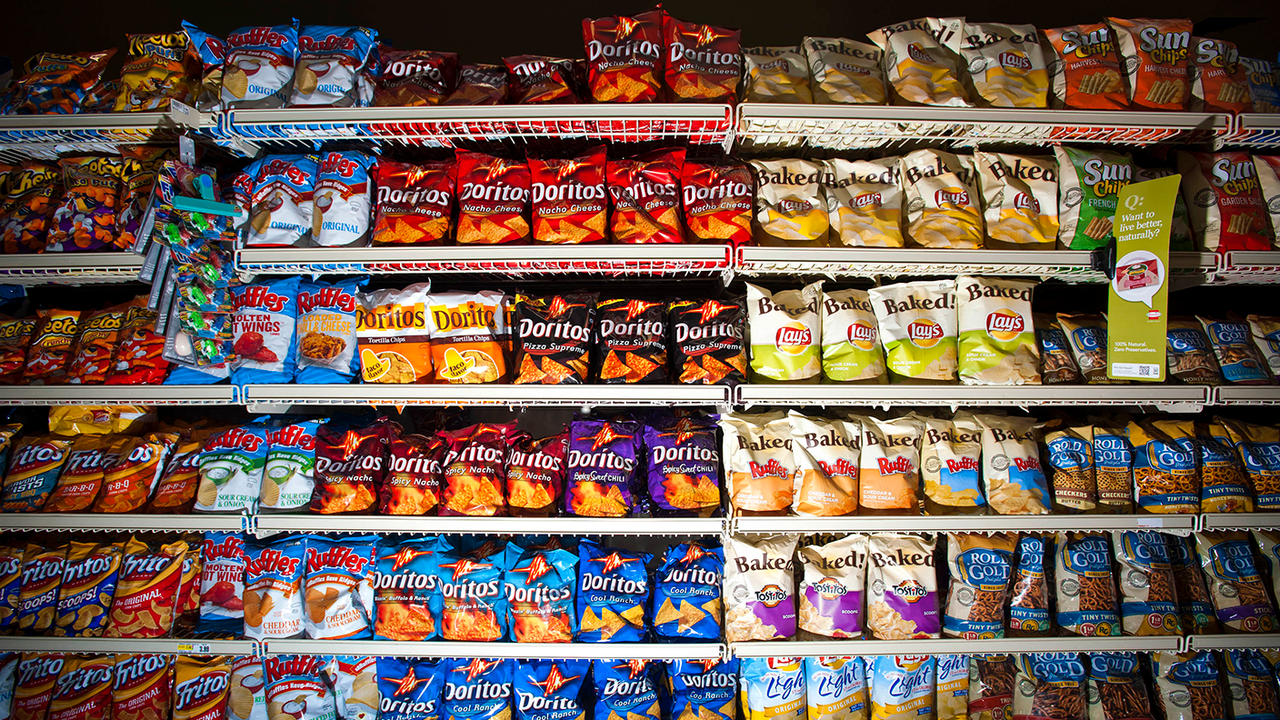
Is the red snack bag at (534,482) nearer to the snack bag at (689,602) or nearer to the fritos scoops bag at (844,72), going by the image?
the snack bag at (689,602)

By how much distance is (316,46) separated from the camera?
69.0 inches

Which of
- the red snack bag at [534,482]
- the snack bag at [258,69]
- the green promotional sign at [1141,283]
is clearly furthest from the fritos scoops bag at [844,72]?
the snack bag at [258,69]

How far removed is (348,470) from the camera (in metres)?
1.76

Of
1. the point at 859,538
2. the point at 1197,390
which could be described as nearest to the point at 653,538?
the point at 859,538

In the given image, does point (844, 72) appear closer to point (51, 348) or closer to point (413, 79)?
point (413, 79)

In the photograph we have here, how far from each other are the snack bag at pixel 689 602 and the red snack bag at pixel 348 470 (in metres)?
1.08

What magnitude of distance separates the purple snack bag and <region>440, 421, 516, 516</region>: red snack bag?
0.79ft

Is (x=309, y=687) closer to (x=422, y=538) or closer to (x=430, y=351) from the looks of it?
(x=422, y=538)

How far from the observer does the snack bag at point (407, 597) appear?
1769mm

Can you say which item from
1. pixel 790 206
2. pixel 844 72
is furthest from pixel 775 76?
pixel 790 206

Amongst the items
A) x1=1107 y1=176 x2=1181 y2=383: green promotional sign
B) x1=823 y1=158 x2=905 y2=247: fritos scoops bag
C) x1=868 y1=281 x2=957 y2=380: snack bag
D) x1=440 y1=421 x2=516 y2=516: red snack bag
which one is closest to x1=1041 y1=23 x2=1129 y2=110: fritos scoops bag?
x1=1107 y1=176 x2=1181 y2=383: green promotional sign

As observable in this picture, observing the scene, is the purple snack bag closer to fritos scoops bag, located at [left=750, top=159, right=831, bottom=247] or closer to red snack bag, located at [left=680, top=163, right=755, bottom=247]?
red snack bag, located at [left=680, top=163, right=755, bottom=247]

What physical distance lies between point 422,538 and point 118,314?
143cm

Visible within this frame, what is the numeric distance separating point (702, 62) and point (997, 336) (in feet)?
4.55
